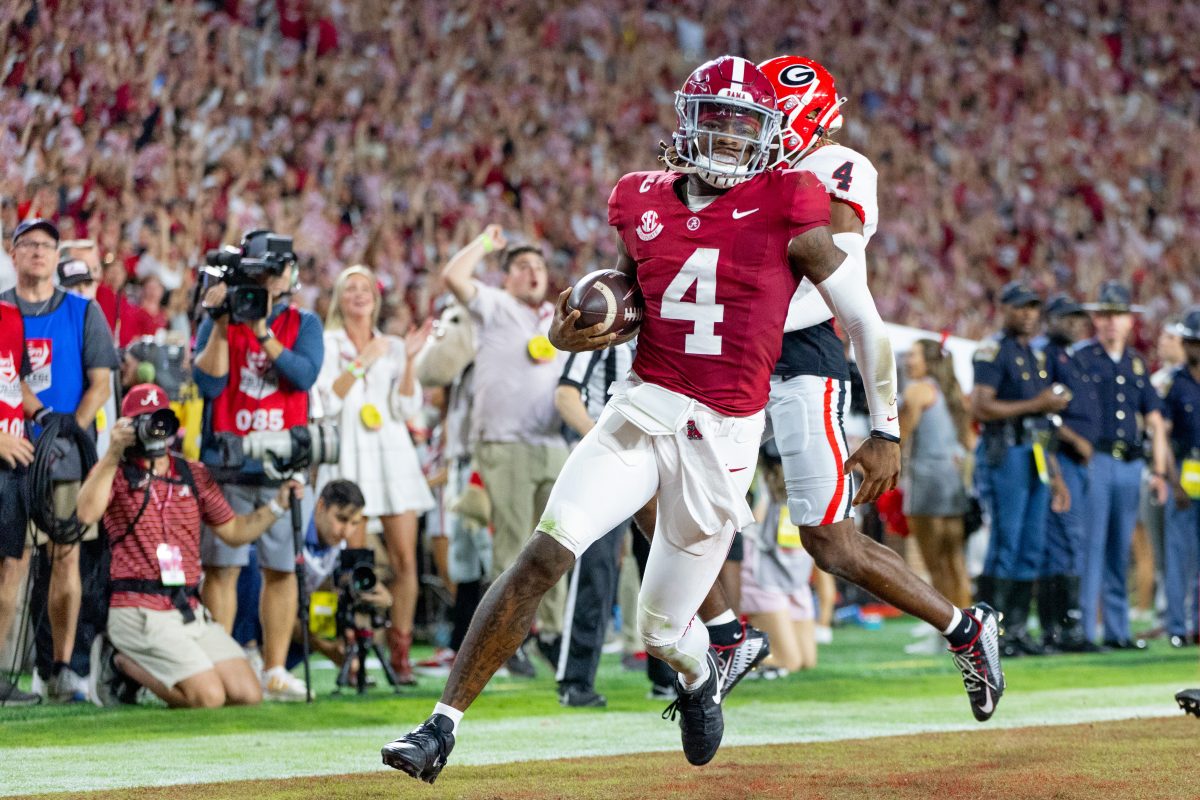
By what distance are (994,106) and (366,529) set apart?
15.5m

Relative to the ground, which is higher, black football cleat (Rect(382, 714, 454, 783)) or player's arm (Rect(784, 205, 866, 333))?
player's arm (Rect(784, 205, 866, 333))

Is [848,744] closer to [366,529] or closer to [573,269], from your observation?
[366,529]

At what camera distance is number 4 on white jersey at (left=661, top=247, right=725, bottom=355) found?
4422mm

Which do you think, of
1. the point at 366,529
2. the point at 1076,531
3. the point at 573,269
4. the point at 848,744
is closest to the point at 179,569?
the point at 366,529

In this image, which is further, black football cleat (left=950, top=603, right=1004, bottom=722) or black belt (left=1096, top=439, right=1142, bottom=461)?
black belt (left=1096, top=439, right=1142, bottom=461)

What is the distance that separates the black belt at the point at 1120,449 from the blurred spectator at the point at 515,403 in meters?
4.02

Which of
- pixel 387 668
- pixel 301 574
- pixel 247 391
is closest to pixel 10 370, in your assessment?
pixel 247 391

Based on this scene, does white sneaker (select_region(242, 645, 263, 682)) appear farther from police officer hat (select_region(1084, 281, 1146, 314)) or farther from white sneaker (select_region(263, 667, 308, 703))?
police officer hat (select_region(1084, 281, 1146, 314))

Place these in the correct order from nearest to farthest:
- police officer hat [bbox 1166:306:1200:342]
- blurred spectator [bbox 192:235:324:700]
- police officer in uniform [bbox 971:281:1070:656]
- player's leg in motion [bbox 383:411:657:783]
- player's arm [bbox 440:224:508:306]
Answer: player's leg in motion [bbox 383:411:657:783] < blurred spectator [bbox 192:235:324:700] < player's arm [bbox 440:224:508:306] < police officer in uniform [bbox 971:281:1070:656] < police officer hat [bbox 1166:306:1200:342]

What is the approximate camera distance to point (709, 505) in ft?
14.7

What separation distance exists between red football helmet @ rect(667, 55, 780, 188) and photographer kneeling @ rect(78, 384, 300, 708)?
327cm

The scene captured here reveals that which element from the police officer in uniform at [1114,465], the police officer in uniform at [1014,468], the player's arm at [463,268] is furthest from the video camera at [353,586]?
the police officer in uniform at [1114,465]

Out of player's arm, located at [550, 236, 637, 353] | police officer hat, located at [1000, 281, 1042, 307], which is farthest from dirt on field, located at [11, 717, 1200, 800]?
police officer hat, located at [1000, 281, 1042, 307]

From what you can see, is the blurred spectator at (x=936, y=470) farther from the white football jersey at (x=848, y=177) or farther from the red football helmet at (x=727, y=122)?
the red football helmet at (x=727, y=122)
